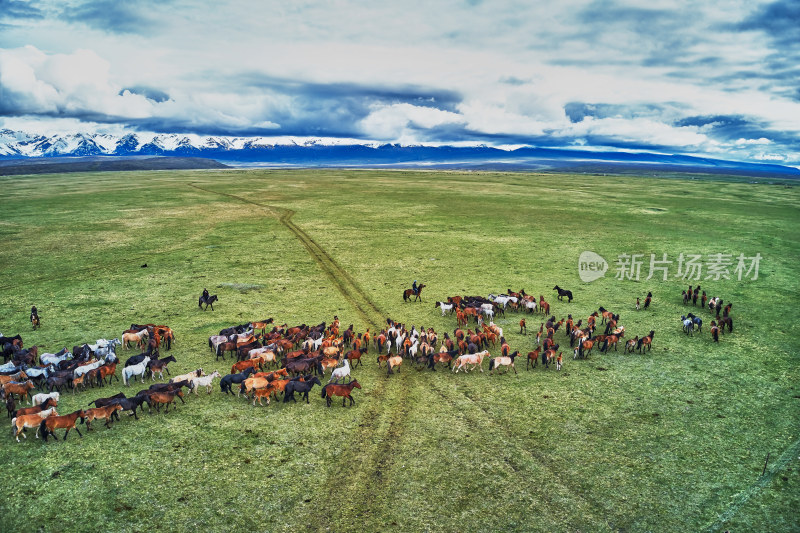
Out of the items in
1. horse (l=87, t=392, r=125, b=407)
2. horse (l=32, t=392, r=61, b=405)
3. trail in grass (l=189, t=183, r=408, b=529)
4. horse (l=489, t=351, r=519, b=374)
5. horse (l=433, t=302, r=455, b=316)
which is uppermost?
horse (l=433, t=302, r=455, b=316)

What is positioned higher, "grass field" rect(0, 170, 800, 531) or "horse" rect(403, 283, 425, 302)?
"horse" rect(403, 283, 425, 302)

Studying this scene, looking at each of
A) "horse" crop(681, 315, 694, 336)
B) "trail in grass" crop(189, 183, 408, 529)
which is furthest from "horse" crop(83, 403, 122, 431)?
"horse" crop(681, 315, 694, 336)

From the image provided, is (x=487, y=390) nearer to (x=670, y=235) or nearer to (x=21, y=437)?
(x=21, y=437)

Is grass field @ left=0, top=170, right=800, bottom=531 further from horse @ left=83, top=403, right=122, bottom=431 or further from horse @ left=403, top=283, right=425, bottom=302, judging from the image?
horse @ left=403, top=283, right=425, bottom=302

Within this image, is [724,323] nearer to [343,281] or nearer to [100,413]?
[343,281]

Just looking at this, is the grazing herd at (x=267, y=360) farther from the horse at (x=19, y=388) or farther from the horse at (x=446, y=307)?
the horse at (x=446, y=307)

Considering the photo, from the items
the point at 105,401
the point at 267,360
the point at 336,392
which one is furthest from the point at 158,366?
the point at 336,392

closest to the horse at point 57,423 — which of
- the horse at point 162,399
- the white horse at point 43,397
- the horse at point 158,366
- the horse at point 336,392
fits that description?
the white horse at point 43,397
